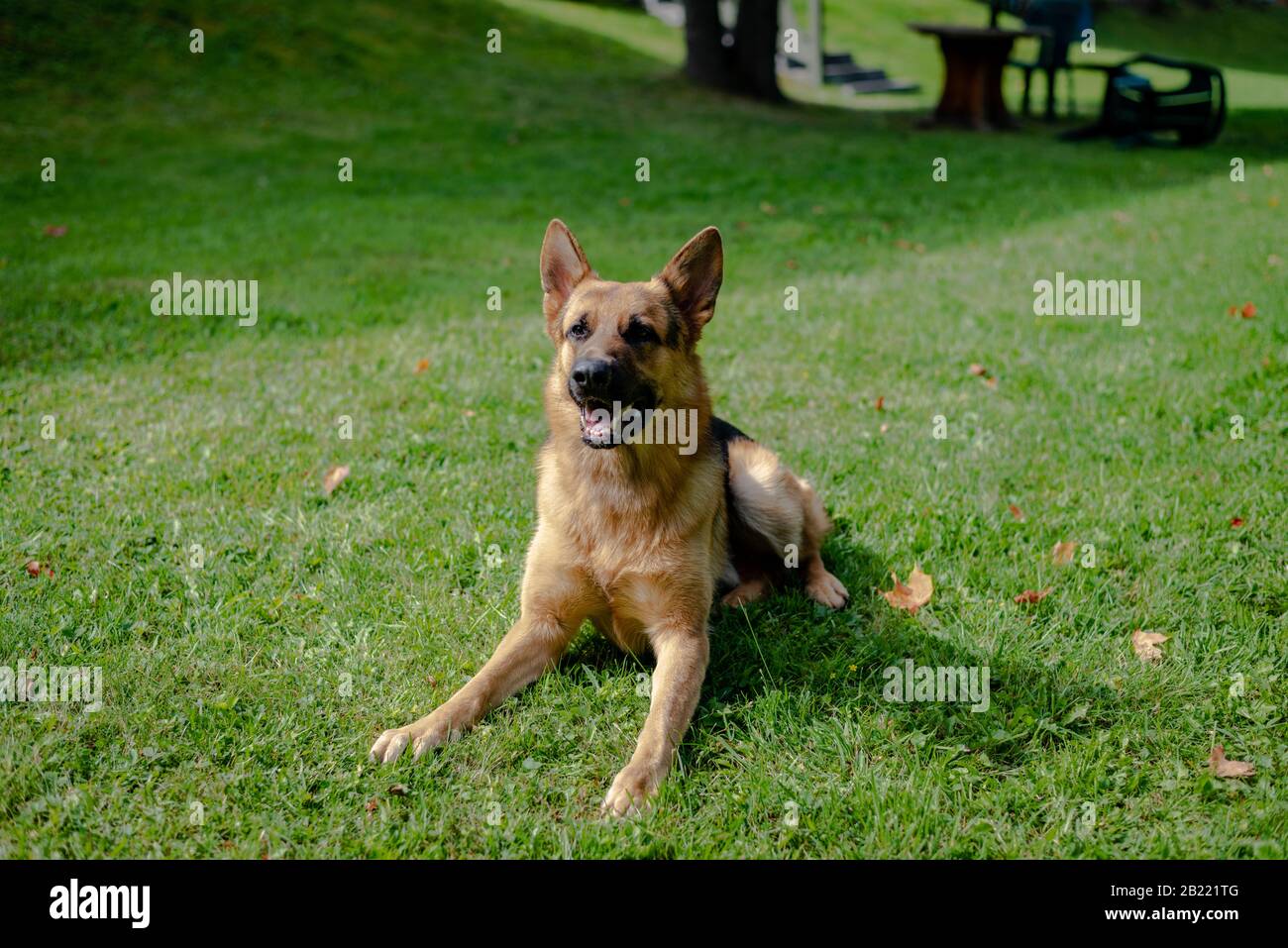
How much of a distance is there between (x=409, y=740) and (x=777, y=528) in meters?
2.00

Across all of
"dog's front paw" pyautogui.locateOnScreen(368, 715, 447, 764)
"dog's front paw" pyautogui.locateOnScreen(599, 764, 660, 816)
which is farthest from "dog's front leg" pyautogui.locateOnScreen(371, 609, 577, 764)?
"dog's front paw" pyautogui.locateOnScreen(599, 764, 660, 816)

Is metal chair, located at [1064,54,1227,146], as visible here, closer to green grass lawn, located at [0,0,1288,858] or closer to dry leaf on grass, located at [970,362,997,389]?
green grass lawn, located at [0,0,1288,858]

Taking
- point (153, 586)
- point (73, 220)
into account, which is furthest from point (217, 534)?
point (73, 220)

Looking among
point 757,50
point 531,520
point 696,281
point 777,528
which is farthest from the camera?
point 757,50

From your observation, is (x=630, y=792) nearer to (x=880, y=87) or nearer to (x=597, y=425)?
(x=597, y=425)

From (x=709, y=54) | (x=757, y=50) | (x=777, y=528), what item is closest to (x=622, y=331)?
(x=777, y=528)

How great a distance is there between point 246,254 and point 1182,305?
9.24 m

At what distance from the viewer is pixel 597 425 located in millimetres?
3801

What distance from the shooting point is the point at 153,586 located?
4.26m

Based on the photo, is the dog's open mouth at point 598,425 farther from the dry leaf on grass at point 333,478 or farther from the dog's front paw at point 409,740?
the dry leaf on grass at point 333,478

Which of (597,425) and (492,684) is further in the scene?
(597,425)

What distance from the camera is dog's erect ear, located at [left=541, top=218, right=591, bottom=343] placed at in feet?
13.7

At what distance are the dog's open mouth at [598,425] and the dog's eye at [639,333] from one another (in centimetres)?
33
